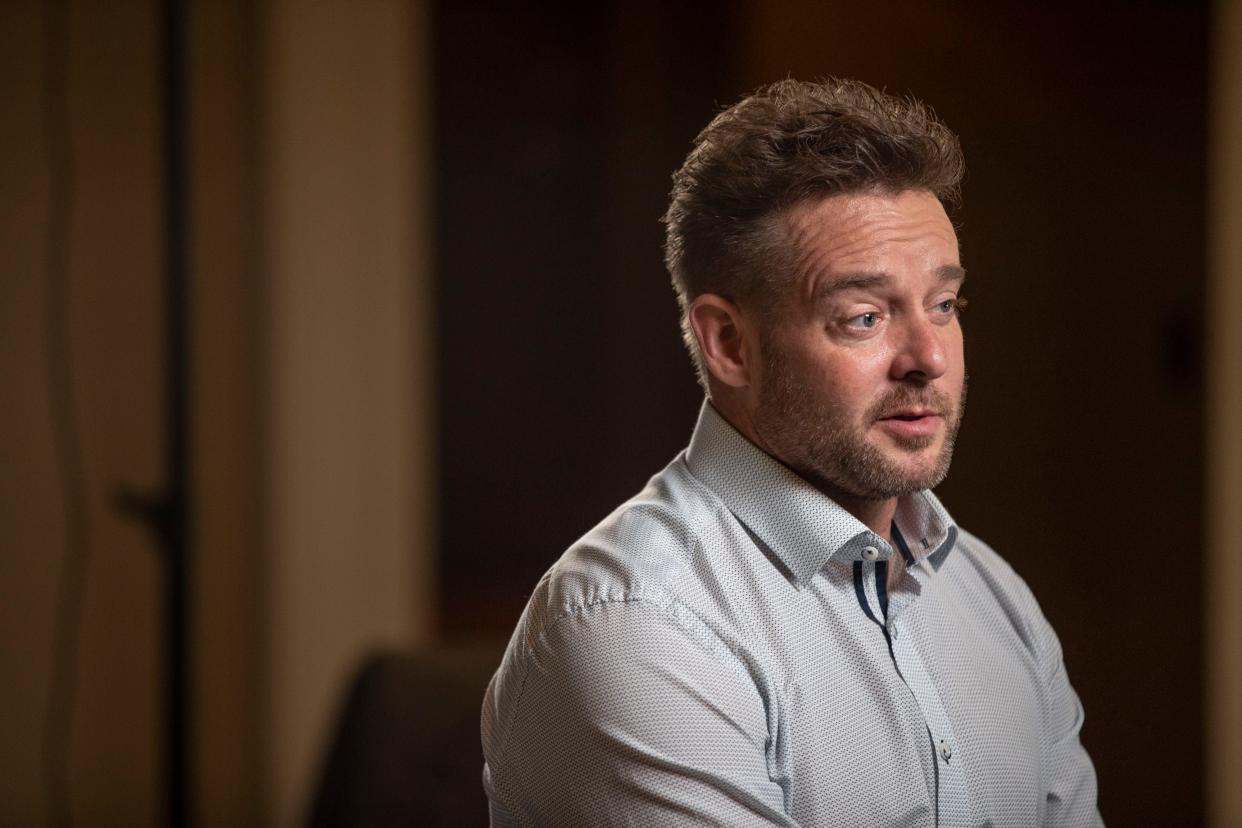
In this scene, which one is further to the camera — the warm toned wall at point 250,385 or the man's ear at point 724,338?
the warm toned wall at point 250,385

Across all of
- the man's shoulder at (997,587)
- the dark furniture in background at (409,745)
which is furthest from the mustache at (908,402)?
the dark furniture in background at (409,745)

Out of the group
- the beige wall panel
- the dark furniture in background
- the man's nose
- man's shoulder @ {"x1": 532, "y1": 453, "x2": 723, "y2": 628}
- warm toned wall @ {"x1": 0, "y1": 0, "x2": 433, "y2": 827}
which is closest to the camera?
the man's nose

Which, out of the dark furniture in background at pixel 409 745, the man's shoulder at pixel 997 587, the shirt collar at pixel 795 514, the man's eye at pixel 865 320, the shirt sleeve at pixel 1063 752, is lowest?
the dark furniture in background at pixel 409 745

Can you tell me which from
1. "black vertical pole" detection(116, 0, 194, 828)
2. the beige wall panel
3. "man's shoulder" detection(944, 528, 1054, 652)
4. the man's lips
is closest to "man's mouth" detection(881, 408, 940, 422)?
the man's lips

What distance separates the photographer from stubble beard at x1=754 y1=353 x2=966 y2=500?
0.49 metres

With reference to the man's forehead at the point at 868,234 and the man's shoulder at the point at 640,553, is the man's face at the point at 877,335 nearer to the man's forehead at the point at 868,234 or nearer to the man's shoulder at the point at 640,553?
the man's forehead at the point at 868,234

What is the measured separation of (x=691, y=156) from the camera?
0.54 meters

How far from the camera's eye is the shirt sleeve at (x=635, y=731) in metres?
0.55

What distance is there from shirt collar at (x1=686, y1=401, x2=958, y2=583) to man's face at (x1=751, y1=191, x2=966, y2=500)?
4cm

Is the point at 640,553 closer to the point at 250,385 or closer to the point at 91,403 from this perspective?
the point at 91,403

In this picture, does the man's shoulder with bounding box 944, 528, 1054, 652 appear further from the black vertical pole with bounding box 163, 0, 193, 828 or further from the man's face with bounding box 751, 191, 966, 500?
Answer: the black vertical pole with bounding box 163, 0, 193, 828

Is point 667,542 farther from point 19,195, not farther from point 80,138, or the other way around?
point 80,138

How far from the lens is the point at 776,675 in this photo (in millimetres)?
562

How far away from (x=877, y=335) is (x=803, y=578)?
0.13 metres
